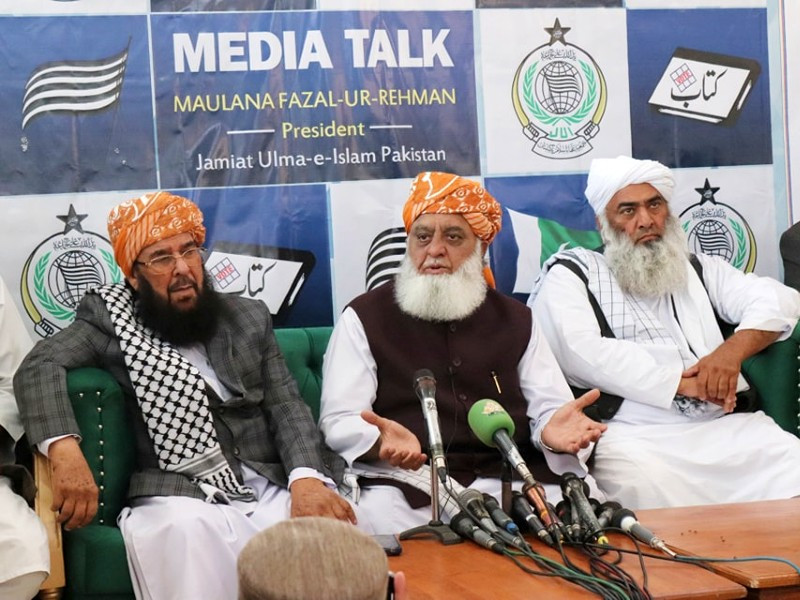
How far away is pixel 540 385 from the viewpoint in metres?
3.99

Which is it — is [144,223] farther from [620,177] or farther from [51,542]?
[620,177]

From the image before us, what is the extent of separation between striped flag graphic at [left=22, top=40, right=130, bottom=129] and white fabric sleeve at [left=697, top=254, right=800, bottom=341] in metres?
2.59

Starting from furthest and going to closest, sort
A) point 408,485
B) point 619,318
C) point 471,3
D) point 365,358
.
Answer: point 471,3, point 619,318, point 365,358, point 408,485

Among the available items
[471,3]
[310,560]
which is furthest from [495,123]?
[310,560]

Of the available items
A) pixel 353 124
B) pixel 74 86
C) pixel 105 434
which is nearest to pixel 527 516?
pixel 105 434

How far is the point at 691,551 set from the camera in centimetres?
269

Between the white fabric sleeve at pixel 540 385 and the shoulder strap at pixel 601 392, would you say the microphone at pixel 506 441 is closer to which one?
the white fabric sleeve at pixel 540 385

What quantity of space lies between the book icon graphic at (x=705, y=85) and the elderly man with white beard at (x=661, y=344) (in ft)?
1.73

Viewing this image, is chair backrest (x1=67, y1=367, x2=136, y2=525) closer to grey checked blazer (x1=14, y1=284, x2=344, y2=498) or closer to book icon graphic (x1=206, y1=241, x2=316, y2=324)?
grey checked blazer (x1=14, y1=284, x2=344, y2=498)

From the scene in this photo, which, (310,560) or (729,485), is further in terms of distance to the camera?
(729,485)

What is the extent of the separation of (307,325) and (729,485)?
5.99 ft

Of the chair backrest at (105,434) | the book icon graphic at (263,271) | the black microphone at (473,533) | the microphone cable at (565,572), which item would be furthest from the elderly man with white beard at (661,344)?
the chair backrest at (105,434)

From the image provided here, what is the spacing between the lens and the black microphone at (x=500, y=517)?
2.84m

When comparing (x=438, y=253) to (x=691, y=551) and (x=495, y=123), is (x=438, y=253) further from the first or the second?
(x=691, y=551)
